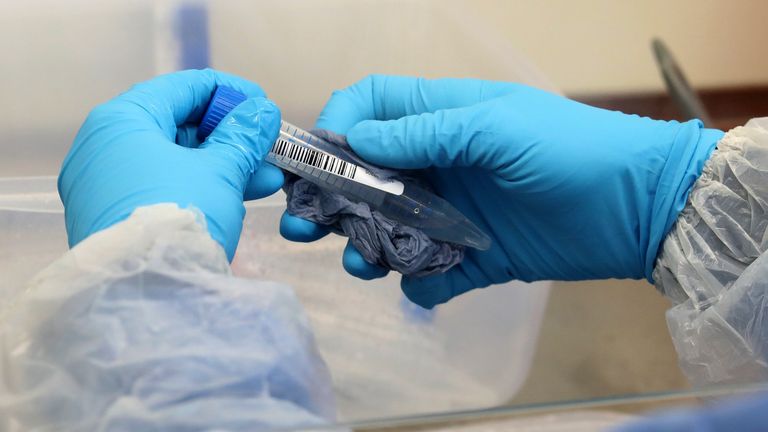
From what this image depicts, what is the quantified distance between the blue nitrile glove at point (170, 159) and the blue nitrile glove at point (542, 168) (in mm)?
118

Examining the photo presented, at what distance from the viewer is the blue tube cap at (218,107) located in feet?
2.28

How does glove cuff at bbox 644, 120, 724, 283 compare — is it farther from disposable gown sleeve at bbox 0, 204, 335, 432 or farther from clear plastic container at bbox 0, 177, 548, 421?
disposable gown sleeve at bbox 0, 204, 335, 432

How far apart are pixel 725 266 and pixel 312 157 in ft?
1.39

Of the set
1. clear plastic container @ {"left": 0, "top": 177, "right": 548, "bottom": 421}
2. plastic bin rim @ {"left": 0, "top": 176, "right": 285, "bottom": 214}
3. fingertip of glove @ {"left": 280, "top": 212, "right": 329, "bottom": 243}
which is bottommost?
clear plastic container @ {"left": 0, "top": 177, "right": 548, "bottom": 421}

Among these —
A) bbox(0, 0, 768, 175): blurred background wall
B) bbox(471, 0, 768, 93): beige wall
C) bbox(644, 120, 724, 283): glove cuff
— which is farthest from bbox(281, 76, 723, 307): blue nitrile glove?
bbox(471, 0, 768, 93): beige wall

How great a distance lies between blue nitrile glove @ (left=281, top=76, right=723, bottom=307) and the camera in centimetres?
74

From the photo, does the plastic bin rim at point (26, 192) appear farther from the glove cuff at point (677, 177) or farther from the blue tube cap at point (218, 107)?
the glove cuff at point (677, 177)

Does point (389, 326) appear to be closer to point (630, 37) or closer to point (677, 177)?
point (677, 177)

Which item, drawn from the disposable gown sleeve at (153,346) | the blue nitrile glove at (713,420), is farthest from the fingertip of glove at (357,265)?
the blue nitrile glove at (713,420)

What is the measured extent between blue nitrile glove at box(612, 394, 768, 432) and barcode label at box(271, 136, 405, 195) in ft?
1.29

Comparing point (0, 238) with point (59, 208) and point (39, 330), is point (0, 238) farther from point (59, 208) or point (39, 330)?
point (39, 330)

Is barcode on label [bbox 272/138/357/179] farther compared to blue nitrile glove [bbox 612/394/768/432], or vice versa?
barcode on label [bbox 272/138/357/179]

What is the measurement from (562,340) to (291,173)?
0.79 metres

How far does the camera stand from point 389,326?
1149 millimetres
